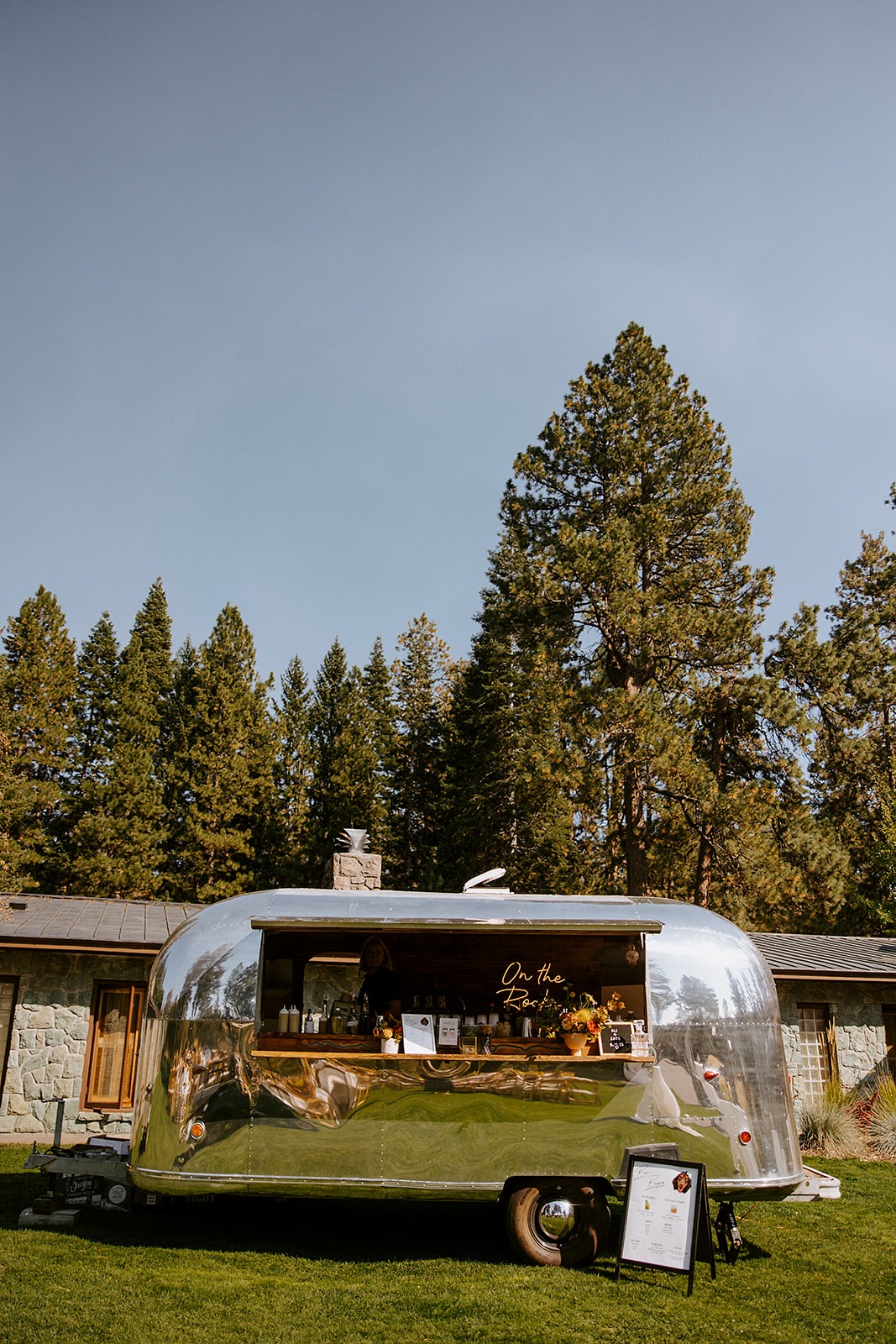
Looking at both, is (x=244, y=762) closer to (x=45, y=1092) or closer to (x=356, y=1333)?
(x=45, y=1092)

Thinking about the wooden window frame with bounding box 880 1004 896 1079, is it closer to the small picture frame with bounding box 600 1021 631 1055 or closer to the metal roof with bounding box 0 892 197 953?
the small picture frame with bounding box 600 1021 631 1055

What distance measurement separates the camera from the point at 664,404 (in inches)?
904

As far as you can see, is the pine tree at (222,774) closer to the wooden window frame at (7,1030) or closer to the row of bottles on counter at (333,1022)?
the wooden window frame at (7,1030)

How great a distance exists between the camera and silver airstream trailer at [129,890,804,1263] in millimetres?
6996

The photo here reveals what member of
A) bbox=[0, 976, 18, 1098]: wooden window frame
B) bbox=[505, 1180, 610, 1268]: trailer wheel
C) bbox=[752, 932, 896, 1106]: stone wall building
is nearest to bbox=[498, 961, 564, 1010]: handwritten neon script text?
bbox=[505, 1180, 610, 1268]: trailer wheel

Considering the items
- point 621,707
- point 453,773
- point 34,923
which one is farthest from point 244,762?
point 34,923

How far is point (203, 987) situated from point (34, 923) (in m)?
6.56

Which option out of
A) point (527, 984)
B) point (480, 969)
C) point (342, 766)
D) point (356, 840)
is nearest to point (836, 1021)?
point (356, 840)

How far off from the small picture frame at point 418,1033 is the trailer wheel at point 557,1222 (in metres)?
1.16

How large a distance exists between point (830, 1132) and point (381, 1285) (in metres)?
8.32

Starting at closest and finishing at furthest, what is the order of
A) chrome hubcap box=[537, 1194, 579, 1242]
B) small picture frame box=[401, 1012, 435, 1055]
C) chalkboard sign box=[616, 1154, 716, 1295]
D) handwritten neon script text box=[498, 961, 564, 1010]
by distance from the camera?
chalkboard sign box=[616, 1154, 716, 1295] < chrome hubcap box=[537, 1194, 579, 1242] < small picture frame box=[401, 1012, 435, 1055] < handwritten neon script text box=[498, 961, 564, 1010]

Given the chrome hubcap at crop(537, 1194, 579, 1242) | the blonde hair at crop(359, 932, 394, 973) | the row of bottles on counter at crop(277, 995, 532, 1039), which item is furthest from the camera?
the blonde hair at crop(359, 932, 394, 973)

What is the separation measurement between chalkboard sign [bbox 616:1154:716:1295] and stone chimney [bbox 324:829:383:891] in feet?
26.7

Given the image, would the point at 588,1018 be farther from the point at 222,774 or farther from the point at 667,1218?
the point at 222,774
